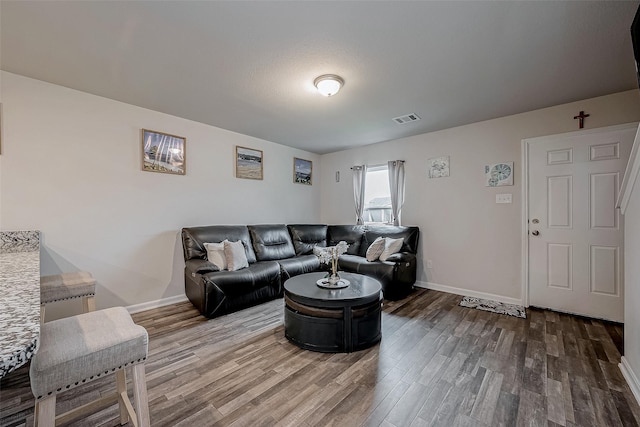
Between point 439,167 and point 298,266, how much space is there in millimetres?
2635

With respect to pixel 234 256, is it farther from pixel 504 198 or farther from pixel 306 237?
pixel 504 198

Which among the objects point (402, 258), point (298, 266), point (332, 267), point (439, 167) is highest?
point (439, 167)

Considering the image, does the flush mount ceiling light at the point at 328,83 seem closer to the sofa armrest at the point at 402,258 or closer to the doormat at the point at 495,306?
the sofa armrest at the point at 402,258

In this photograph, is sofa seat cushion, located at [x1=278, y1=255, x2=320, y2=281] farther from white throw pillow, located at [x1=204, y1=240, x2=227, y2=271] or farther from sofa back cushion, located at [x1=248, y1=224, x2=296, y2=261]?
white throw pillow, located at [x1=204, y1=240, x2=227, y2=271]

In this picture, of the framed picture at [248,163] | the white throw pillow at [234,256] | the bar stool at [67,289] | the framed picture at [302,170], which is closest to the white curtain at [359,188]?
the framed picture at [302,170]

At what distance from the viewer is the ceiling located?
1.73 metres

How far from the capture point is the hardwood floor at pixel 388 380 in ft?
5.15

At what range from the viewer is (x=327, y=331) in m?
2.27

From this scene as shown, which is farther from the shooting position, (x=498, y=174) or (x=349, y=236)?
(x=349, y=236)

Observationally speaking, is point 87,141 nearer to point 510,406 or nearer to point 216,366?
Result: point 216,366

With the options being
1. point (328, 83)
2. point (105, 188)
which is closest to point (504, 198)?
point (328, 83)

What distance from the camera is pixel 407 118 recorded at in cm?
357

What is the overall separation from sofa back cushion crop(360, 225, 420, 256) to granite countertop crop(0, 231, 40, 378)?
3855 millimetres

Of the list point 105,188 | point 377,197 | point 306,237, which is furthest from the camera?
point 377,197
